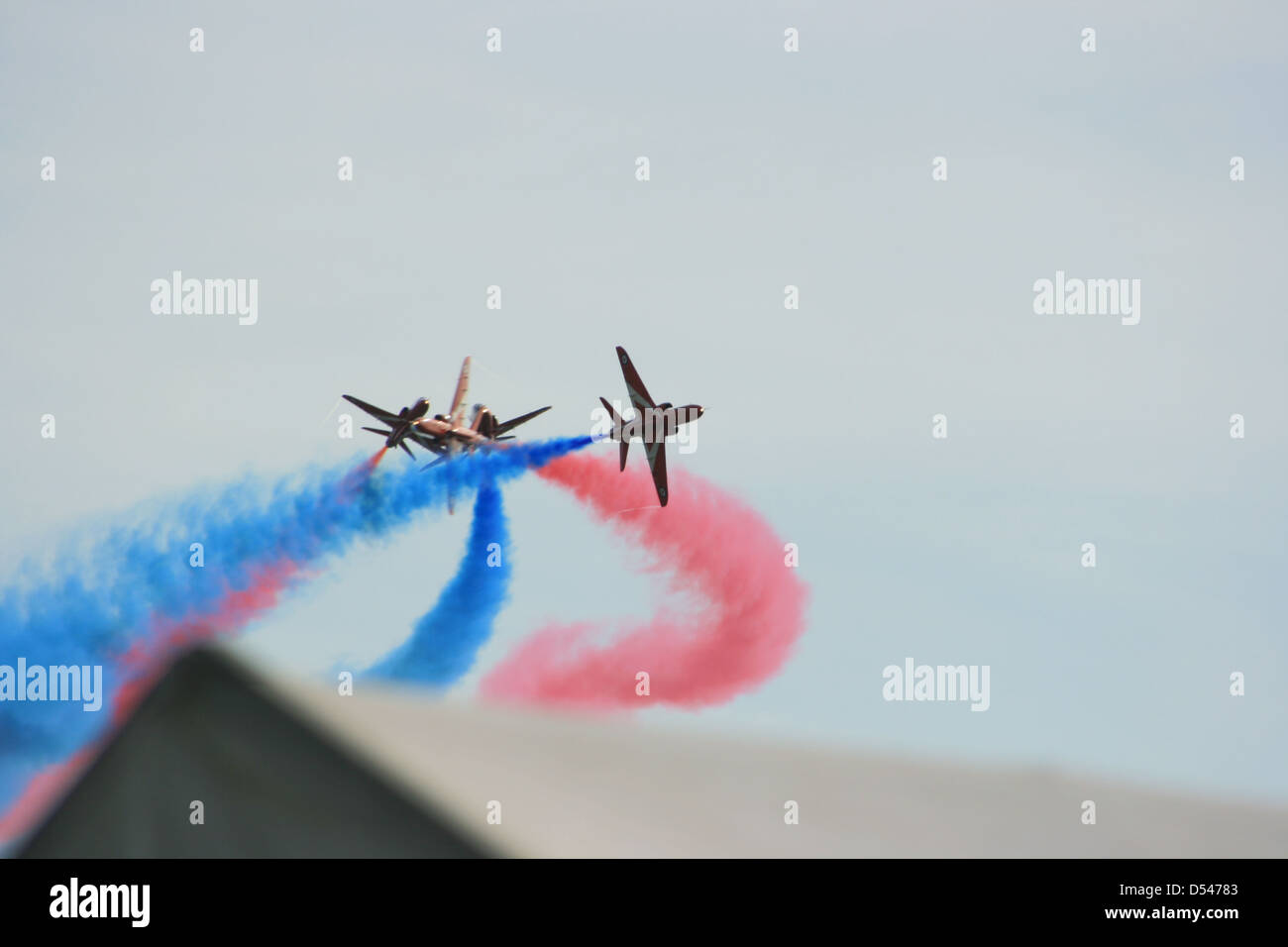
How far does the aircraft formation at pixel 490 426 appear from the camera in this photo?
55.6m

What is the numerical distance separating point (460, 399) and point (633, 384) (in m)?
6.68

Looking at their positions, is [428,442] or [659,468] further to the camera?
[659,468]

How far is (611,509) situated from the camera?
201 ft

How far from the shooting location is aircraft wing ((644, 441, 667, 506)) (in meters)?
62.1

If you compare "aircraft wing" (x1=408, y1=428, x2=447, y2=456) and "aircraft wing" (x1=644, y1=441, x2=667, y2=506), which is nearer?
"aircraft wing" (x1=408, y1=428, x2=447, y2=456)

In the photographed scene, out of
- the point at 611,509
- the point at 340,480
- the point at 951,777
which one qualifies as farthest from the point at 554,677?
the point at 951,777

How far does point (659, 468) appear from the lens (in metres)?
62.2

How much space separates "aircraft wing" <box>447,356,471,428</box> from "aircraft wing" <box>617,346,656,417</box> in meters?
6.11

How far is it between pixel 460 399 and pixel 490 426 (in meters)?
3.34

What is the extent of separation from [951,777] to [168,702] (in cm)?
528

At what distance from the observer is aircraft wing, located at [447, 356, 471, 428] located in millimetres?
58250

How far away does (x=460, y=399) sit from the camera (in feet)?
199

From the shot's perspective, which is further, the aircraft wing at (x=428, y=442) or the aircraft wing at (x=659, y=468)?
the aircraft wing at (x=659, y=468)

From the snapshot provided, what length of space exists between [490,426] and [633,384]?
6645 millimetres
